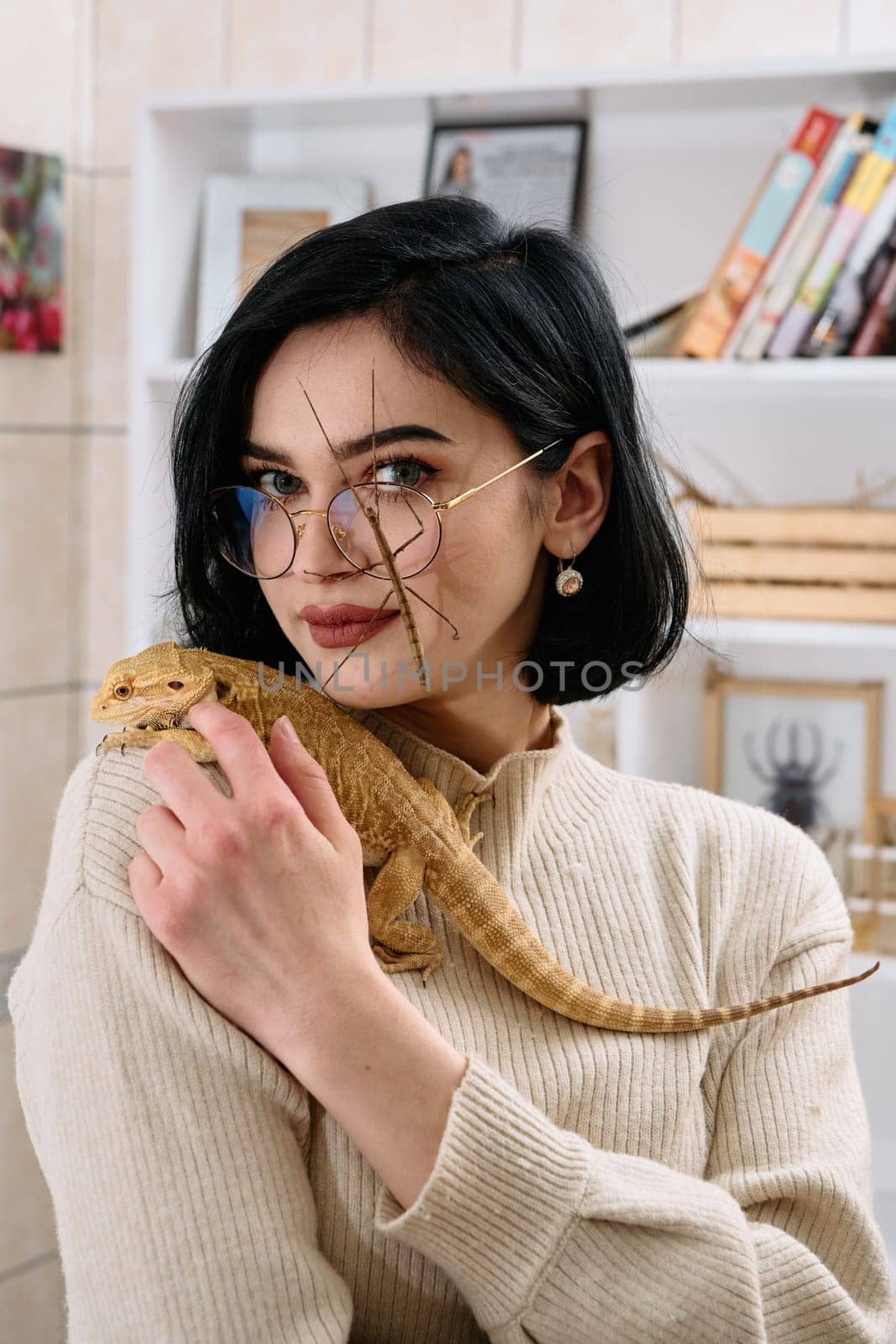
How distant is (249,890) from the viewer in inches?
35.5

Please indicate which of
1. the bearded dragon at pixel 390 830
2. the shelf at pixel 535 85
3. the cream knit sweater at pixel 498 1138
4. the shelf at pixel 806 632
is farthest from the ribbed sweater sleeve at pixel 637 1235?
the shelf at pixel 535 85

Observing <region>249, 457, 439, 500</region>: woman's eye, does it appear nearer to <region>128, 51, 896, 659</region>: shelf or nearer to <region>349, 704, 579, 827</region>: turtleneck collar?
<region>349, 704, 579, 827</region>: turtleneck collar

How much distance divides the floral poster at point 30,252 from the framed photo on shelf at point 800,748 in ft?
4.72

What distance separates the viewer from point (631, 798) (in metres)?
1.30

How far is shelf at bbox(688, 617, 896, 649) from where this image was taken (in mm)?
2102

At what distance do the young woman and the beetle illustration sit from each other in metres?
1.10

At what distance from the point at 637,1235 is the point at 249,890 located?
0.37 meters

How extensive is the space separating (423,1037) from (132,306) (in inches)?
72.6

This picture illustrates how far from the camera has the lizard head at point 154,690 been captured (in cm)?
104

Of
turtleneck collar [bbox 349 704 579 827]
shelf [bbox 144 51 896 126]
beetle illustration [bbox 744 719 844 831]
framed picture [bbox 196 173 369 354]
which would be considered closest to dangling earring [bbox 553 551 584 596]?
turtleneck collar [bbox 349 704 579 827]

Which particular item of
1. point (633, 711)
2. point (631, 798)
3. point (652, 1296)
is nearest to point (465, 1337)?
point (652, 1296)

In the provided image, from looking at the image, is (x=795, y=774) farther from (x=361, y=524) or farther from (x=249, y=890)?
(x=249, y=890)

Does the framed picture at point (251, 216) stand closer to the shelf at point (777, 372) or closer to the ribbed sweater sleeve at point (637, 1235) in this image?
the shelf at point (777, 372)

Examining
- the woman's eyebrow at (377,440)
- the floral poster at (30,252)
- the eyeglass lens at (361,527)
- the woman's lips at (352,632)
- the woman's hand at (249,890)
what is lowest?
the woman's hand at (249,890)
